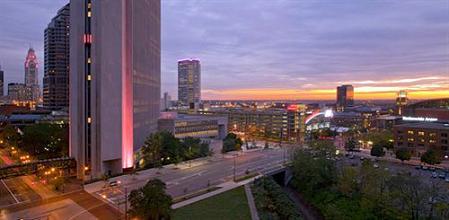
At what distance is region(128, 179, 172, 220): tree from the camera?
2811 centimetres

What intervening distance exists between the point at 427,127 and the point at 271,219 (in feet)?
230

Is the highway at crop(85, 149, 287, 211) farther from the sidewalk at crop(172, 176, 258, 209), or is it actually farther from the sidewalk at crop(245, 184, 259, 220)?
the sidewalk at crop(245, 184, 259, 220)

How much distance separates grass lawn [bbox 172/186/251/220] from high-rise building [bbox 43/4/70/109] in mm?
121633

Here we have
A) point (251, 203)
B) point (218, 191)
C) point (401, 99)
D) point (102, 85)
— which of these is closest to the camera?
point (251, 203)

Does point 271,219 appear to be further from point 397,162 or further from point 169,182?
point 397,162

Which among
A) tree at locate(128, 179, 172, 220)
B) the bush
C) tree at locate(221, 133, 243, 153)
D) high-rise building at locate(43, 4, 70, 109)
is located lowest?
the bush

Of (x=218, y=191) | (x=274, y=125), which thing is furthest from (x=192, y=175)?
(x=274, y=125)

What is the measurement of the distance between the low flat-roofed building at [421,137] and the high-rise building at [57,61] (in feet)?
408

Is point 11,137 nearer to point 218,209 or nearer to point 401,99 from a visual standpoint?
point 218,209

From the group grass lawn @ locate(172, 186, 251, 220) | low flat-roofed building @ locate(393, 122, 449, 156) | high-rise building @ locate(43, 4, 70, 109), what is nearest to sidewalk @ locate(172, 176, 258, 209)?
grass lawn @ locate(172, 186, 251, 220)

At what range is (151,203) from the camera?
92.5ft

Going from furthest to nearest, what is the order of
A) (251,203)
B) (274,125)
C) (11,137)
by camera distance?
(274,125)
(11,137)
(251,203)

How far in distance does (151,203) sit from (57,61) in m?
137

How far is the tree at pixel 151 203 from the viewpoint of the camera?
2811 cm
